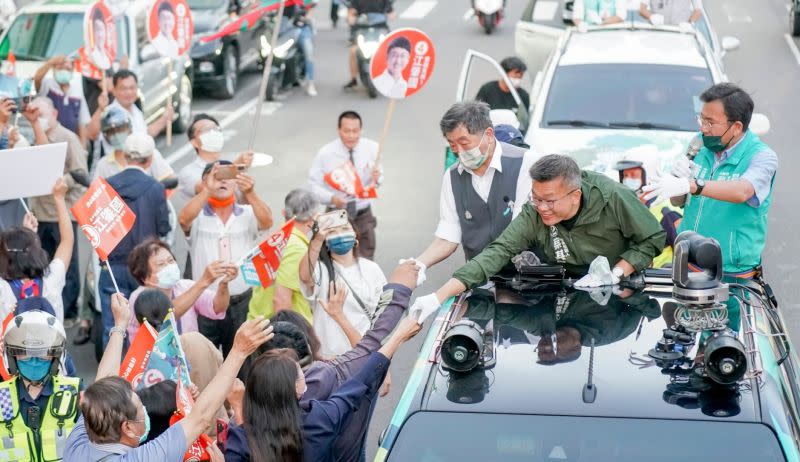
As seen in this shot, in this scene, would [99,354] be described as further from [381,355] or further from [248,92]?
[248,92]

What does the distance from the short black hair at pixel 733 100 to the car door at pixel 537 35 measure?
30.0 feet

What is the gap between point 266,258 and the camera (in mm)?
7754

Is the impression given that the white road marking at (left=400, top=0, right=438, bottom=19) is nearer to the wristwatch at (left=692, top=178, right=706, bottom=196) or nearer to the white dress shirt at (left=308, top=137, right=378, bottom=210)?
the white dress shirt at (left=308, top=137, right=378, bottom=210)

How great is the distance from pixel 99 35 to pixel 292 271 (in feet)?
18.5

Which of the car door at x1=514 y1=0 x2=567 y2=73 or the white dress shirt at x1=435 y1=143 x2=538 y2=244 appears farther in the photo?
the car door at x1=514 y1=0 x2=567 y2=73

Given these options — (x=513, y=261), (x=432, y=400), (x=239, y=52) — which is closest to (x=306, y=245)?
(x=513, y=261)

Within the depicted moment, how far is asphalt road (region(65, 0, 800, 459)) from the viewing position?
11.7 m

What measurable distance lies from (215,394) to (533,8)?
12872mm

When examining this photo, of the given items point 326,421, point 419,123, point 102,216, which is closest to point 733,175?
point 326,421

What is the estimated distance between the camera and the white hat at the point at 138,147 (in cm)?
895

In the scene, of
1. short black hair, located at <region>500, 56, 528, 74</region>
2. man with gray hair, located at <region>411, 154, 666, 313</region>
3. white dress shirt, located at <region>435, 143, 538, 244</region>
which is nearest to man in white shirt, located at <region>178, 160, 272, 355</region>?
white dress shirt, located at <region>435, 143, 538, 244</region>

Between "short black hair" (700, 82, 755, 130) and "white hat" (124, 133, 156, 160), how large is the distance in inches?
162

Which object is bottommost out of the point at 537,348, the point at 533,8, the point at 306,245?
the point at 533,8

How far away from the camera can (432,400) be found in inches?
182
